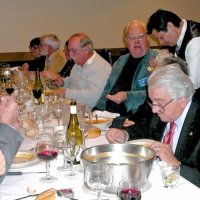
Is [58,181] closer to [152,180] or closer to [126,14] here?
[152,180]

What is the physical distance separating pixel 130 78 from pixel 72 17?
11.9ft

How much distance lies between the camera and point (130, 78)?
405 centimetres

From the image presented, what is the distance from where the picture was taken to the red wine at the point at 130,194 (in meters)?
1.39

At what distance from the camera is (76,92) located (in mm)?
4184

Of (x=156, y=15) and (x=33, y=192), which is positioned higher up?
(x=156, y=15)

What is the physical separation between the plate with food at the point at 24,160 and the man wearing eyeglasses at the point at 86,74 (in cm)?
200

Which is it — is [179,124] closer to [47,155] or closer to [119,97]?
[47,155]

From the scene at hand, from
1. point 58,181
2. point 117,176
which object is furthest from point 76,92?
point 117,176

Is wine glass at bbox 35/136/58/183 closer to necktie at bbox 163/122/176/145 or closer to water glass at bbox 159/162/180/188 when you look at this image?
water glass at bbox 159/162/180/188

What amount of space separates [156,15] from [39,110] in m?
1.78

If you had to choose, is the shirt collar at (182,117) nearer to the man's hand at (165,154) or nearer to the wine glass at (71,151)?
the man's hand at (165,154)

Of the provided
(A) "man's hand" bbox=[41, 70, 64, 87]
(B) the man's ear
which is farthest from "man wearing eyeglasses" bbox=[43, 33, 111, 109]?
(B) the man's ear

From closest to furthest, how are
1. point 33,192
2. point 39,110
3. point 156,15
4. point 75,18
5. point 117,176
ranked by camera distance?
point 117,176, point 33,192, point 39,110, point 156,15, point 75,18

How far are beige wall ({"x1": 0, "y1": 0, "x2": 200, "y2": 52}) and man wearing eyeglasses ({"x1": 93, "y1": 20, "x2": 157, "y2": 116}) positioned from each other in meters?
3.36
